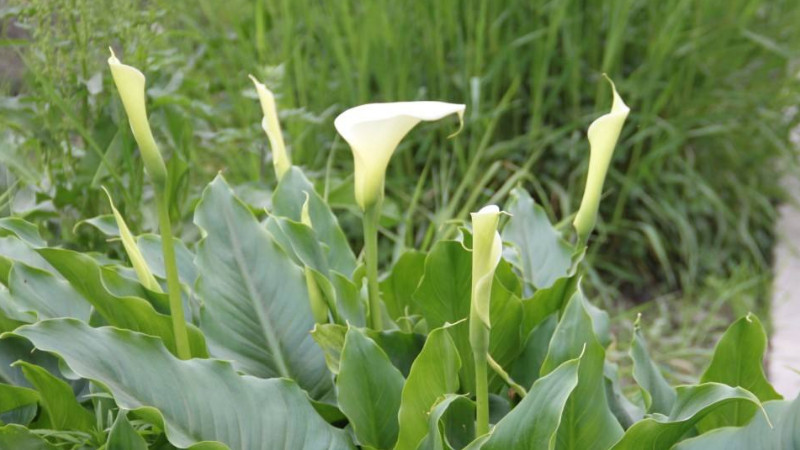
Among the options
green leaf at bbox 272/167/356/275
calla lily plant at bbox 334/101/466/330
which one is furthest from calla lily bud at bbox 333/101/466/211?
green leaf at bbox 272/167/356/275

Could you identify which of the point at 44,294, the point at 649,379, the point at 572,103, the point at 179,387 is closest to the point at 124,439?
the point at 179,387

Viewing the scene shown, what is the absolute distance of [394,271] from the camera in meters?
1.46

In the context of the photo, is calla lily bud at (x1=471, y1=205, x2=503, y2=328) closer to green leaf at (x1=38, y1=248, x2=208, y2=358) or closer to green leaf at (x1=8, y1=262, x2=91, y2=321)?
green leaf at (x1=38, y1=248, x2=208, y2=358)

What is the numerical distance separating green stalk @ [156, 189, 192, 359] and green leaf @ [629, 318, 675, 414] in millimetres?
521

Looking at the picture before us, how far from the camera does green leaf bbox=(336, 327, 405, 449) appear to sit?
3.68 ft

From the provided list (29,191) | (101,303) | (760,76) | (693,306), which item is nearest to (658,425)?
(101,303)

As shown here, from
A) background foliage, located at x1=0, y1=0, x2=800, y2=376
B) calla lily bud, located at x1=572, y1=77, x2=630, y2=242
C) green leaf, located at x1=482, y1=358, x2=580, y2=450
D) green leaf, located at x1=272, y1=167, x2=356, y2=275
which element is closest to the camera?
green leaf, located at x1=482, y1=358, x2=580, y2=450

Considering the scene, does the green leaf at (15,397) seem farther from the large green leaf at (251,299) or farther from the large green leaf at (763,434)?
the large green leaf at (763,434)

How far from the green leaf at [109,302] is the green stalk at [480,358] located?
0.36m

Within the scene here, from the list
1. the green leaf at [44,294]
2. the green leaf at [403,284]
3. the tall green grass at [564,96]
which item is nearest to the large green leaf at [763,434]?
the green leaf at [403,284]

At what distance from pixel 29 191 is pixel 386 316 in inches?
27.3

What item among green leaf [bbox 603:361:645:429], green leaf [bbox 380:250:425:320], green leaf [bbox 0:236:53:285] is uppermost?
green leaf [bbox 0:236:53:285]

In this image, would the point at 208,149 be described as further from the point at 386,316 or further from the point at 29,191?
the point at 386,316

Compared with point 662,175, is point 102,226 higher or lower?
higher
